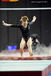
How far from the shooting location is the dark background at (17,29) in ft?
4.42

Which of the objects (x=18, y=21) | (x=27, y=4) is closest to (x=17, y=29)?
(x=18, y=21)

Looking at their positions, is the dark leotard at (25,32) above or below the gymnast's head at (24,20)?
below

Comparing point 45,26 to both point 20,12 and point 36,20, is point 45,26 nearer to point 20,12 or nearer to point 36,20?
point 36,20

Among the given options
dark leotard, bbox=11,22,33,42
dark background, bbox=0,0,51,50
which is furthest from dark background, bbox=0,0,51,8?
dark leotard, bbox=11,22,33,42

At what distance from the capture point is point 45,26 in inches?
53.4

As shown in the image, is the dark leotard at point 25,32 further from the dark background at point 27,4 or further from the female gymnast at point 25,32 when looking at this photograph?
the dark background at point 27,4

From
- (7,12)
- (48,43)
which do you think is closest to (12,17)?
A: (7,12)

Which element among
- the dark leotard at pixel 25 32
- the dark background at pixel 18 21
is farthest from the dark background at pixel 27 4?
the dark leotard at pixel 25 32

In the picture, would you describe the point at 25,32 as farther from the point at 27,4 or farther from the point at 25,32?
the point at 27,4

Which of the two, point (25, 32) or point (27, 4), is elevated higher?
point (27, 4)

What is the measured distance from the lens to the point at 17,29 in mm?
1372

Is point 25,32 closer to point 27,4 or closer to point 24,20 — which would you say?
point 24,20

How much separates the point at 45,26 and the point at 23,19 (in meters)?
0.15

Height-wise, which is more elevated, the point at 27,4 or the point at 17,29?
the point at 27,4
